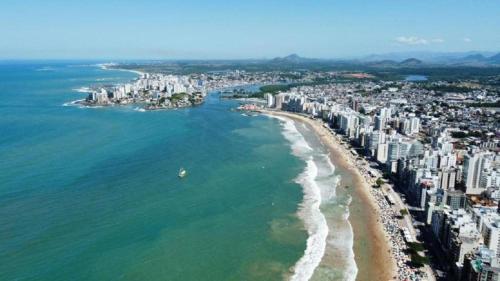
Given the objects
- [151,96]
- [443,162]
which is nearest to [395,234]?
[443,162]

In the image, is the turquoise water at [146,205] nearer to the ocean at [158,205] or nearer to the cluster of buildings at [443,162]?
the ocean at [158,205]

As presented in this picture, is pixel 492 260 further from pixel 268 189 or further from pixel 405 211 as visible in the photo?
pixel 268 189

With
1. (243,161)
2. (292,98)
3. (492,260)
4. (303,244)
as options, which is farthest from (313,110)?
(492,260)

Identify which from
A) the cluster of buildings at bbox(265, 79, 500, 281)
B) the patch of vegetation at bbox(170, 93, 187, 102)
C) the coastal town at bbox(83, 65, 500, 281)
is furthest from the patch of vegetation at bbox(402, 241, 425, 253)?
the patch of vegetation at bbox(170, 93, 187, 102)

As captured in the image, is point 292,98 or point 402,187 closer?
point 402,187

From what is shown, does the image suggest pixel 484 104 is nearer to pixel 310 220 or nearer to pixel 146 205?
pixel 310 220

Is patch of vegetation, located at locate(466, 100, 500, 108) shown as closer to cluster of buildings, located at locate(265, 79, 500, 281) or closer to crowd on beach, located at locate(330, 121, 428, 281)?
cluster of buildings, located at locate(265, 79, 500, 281)

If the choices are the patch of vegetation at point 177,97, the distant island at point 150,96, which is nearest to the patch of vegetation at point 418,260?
the distant island at point 150,96
